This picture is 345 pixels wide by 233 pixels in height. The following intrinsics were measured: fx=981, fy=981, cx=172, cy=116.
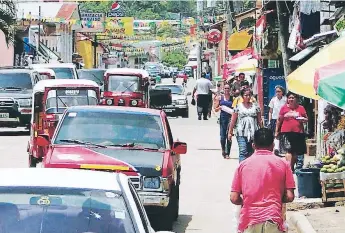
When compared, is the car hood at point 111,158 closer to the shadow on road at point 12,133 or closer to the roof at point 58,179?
the roof at point 58,179

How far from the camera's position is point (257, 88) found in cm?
3347

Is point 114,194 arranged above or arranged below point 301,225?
above

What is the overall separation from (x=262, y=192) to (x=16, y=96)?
22.1 metres

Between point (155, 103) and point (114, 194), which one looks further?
point (155, 103)

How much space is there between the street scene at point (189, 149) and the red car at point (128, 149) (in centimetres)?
2

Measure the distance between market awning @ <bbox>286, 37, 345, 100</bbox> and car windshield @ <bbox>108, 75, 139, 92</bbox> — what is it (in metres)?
17.7

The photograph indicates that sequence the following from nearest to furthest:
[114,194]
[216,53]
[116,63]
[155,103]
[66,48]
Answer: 1. [114,194]
2. [155,103]
3. [216,53]
4. [66,48]
5. [116,63]

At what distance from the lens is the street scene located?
6.94 meters

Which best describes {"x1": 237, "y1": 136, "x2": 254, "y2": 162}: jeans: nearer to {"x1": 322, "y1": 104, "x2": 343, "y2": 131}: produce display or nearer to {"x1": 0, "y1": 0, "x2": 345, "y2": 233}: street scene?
{"x1": 0, "y1": 0, "x2": 345, "y2": 233}: street scene

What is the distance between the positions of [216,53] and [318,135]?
5275 centimetres

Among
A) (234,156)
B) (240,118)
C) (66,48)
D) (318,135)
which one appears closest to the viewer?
(240,118)

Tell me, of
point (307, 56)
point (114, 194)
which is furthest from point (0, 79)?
point (114, 194)

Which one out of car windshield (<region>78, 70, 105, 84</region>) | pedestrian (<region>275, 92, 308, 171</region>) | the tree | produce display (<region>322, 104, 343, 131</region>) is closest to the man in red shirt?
pedestrian (<region>275, 92, 308, 171</region>)

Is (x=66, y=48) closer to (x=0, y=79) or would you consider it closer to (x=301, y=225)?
(x=0, y=79)
